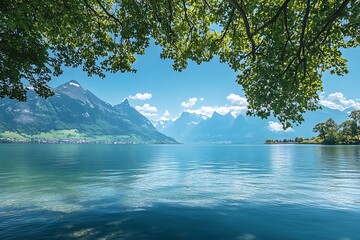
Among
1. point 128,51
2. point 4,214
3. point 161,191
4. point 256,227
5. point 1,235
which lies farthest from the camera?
point 161,191

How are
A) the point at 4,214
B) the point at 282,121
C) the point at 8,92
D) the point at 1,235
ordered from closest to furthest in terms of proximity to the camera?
1. the point at 1,235
2. the point at 4,214
3. the point at 282,121
4. the point at 8,92

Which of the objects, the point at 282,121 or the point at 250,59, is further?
the point at 250,59

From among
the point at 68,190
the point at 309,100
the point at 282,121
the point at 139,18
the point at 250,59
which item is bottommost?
the point at 68,190

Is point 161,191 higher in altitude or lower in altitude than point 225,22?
lower

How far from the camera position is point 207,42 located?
63.2 feet

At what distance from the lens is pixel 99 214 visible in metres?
15.6

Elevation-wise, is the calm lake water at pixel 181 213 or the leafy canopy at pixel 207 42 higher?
the leafy canopy at pixel 207 42

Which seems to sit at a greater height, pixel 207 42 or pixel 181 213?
pixel 207 42

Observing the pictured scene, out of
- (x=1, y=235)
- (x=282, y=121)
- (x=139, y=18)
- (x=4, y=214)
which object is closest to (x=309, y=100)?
(x=282, y=121)

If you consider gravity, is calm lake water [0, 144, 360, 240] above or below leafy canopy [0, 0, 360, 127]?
below

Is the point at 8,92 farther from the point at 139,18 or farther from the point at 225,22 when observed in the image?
the point at 225,22

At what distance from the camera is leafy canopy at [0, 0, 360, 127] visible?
13.9 m

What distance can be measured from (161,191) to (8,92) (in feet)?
51.4

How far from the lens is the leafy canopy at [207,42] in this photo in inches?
549
